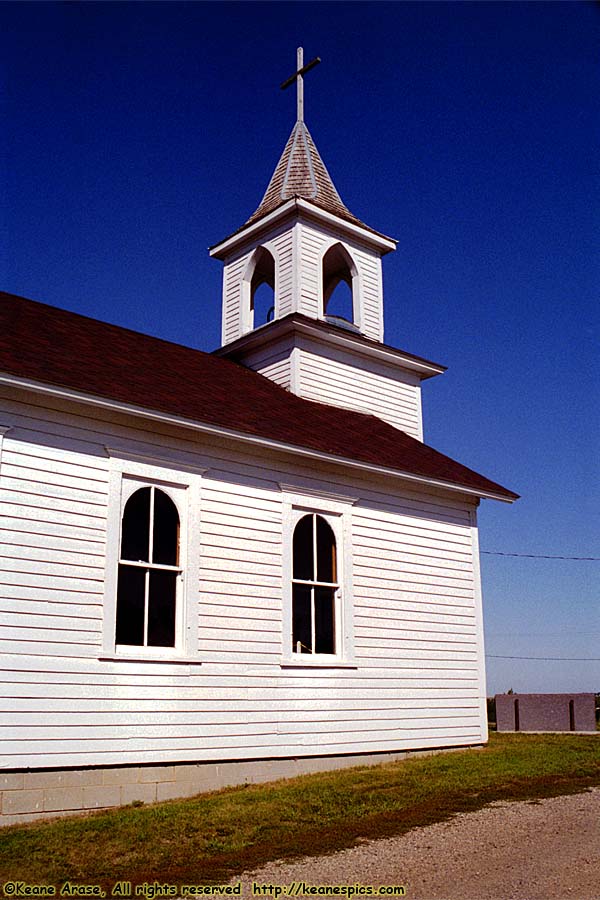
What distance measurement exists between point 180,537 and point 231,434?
59.9 inches

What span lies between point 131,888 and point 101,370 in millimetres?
7265

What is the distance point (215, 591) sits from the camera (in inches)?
488

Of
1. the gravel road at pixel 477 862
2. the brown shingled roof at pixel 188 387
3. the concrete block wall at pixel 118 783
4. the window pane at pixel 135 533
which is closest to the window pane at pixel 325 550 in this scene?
the brown shingled roof at pixel 188 387

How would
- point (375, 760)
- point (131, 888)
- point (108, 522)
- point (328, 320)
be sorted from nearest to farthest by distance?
point (131, 888) < point (108, 522) < point (375, 760) < point (328, 320)

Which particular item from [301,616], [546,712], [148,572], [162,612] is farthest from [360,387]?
[546,712]

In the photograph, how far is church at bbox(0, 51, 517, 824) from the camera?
1063cm

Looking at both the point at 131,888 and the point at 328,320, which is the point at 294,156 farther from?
the point at 131,888

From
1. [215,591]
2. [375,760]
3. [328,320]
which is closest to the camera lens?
[215,591]

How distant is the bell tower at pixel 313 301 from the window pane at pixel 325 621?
4.07 meters

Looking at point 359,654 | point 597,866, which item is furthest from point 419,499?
point 597,866

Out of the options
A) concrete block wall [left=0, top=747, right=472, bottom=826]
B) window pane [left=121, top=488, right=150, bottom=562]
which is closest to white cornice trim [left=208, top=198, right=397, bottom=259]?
window pane [left=121, top=488, right=150, bottom=562]

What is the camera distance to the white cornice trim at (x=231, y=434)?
10.6 metres

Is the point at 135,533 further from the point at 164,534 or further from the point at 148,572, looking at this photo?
the point at 148,572

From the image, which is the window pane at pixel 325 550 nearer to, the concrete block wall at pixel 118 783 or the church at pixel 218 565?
the church at pixel 218 565
